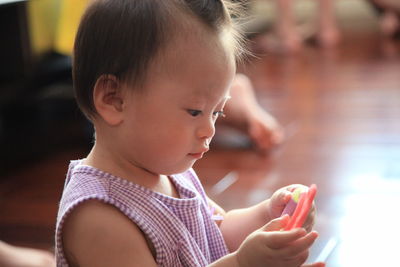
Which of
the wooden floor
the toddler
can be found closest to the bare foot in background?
the wooden floor

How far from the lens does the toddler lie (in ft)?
2.12

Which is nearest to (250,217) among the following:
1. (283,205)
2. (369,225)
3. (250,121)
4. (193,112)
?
(283,205)

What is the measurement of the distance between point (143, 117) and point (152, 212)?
9cm

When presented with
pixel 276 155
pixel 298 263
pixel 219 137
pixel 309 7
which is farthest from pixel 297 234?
pixel 309 7

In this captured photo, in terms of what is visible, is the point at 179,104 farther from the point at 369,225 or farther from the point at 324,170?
the point at 324,170

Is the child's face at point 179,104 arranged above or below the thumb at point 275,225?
above

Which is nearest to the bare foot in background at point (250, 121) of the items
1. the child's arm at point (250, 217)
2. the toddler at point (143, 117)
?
the child's arm at point (250, 217)

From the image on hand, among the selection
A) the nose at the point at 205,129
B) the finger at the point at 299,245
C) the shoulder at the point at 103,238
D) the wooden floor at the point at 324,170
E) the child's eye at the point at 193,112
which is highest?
the child's eye at the point at 193,112

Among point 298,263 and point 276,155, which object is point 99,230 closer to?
point 298,263

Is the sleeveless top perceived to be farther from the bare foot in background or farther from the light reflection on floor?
the bare foot in background

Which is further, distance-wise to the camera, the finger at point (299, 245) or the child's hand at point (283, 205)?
the child's hand at point (283, 205)

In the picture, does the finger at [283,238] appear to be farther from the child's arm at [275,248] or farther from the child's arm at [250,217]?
the child's arm at [250,217]

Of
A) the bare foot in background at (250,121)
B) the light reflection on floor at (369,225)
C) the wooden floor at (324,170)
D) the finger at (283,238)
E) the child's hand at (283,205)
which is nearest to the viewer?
the finger at (283,238)

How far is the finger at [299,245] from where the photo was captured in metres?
0.60
